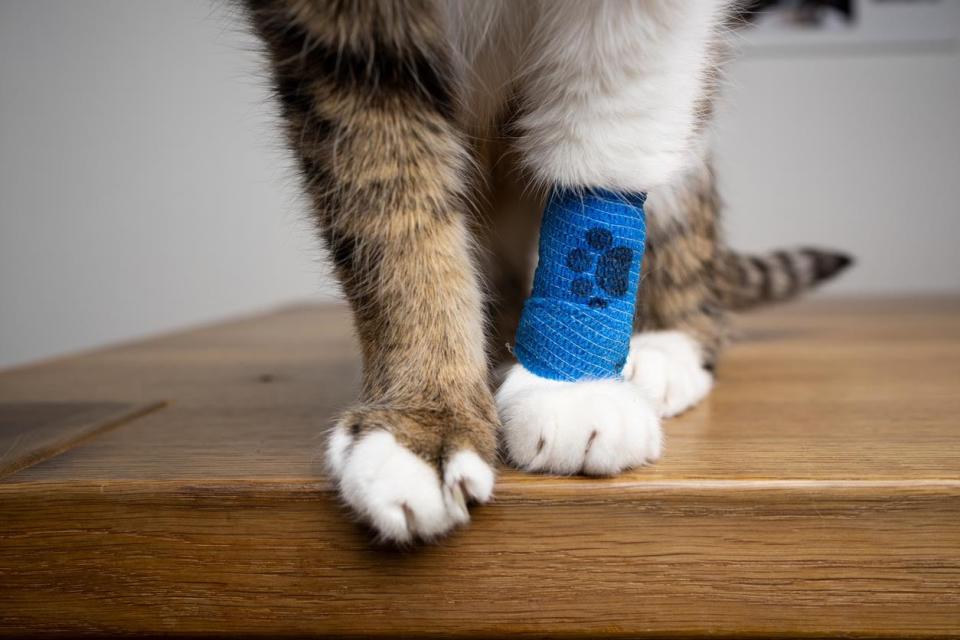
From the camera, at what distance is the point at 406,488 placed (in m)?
0.50

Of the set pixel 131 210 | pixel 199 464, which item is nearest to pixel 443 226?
pixel 199 464

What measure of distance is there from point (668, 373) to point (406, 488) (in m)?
0.35

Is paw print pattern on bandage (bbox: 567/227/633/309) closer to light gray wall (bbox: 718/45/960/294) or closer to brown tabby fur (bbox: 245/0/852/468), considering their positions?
brown tabby fur (bbox: 245/0/852/468)

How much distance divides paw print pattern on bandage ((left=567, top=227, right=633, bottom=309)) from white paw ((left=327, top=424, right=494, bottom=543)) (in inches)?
7.4

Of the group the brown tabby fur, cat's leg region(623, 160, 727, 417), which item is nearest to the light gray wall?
cat's leg region(623, 160, 727, 417)

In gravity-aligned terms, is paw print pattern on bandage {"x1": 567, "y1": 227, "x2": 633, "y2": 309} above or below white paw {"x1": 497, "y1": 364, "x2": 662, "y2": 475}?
above

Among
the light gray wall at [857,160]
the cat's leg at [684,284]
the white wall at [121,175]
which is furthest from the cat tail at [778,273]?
the white wall at [121,175]

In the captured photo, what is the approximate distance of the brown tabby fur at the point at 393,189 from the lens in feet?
1.94

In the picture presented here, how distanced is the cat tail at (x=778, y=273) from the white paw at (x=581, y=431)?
0.60m

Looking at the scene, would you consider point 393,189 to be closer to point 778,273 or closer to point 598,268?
point 598,268

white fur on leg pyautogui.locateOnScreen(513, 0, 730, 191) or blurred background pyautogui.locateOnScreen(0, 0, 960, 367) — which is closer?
white fur on leg pyautogui.locateOnScreen(513, 0, 730, 191)

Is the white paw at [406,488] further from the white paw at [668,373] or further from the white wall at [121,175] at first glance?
the white wall at [121,175]

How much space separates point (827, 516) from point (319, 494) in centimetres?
35

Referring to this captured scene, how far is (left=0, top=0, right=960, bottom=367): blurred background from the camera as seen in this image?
77.7 inches
